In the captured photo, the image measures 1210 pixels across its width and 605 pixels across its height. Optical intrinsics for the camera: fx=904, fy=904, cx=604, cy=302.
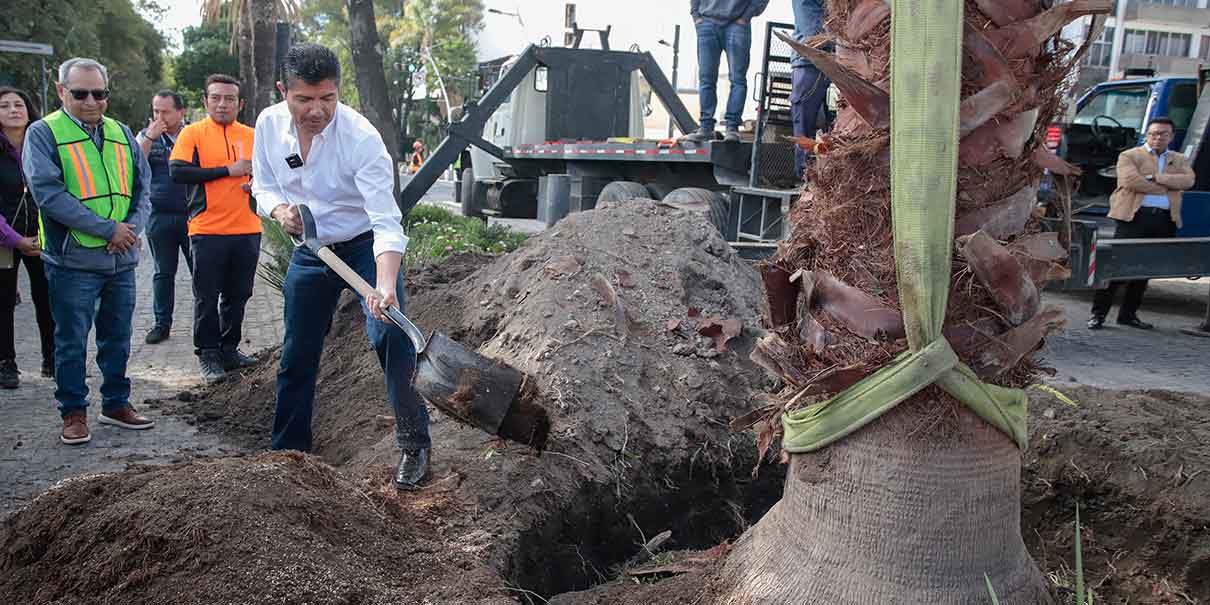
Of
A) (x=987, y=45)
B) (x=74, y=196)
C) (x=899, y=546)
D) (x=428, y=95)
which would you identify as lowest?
(x=899, y=546)

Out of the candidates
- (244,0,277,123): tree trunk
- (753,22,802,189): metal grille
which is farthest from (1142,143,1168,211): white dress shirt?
(244,0,277,123): tree trunk

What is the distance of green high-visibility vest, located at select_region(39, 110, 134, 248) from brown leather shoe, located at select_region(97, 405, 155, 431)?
96cm

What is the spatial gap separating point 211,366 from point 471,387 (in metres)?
3.53

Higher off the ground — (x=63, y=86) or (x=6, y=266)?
(x=63, y=86)

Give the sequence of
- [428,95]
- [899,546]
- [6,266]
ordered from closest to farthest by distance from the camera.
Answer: [899,546] < [6,266] < [428,95]

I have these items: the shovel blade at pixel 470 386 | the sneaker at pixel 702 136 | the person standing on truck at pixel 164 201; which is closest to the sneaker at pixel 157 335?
the person standing on truck at pixel 164 201

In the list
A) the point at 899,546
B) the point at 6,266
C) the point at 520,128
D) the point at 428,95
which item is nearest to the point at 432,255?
the point at 6,266

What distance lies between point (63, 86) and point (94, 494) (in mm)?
2793

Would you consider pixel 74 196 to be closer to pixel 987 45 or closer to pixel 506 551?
pixel 506 551

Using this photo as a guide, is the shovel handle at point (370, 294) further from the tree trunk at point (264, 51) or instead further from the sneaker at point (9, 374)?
the tree trunk at point (264, 51)

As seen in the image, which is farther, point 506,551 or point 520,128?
point 520,128

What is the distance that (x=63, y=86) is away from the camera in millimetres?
4684

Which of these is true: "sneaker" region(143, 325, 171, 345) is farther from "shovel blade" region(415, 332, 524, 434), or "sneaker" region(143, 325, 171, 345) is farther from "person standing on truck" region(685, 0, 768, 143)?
"person standing on truck" region(685, 0, 768, 143)

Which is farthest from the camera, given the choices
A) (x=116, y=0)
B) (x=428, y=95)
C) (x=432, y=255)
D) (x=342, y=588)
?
(x=428, y=95)
